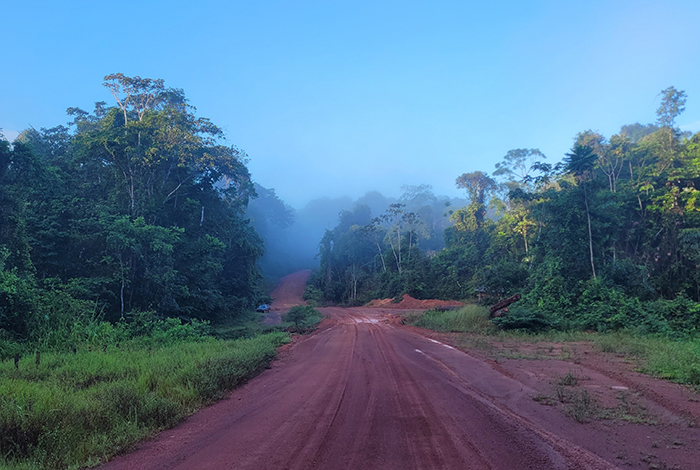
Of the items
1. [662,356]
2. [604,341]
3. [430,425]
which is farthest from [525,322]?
[430,425]

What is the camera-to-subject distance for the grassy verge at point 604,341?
23.1 feet

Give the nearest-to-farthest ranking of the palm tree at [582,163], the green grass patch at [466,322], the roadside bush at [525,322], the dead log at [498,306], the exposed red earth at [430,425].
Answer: the exposed red earth at [430,425]
the roadside bush at [525,322]
the green grass patch at [466,322]
the dead log at [498,306]
the palm tree at [582,163]

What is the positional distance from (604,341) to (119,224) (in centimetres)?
1940

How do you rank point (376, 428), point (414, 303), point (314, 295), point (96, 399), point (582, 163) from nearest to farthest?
point (376, 428) → point (96, 399) → point (582, 163) → point (414, 303) → point (314, 295)

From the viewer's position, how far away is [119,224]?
16.2 metres

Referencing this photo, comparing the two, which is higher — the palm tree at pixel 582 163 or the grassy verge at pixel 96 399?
the palm tree at pixel 582 163

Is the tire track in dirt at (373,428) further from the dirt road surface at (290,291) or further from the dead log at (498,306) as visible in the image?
the dirt road surface at (290,291)

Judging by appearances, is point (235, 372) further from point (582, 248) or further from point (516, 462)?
point (582, 248)

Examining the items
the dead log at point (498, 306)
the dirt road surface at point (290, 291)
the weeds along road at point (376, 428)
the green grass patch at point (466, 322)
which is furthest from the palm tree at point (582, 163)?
the dirt road surface at point (290, 291)

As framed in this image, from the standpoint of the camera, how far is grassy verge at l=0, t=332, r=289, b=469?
4254 millimetres

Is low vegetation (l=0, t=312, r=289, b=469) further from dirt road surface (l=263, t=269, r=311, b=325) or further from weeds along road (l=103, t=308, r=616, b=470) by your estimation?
dirt road surface (l=263, t=269, r=311, b=325)

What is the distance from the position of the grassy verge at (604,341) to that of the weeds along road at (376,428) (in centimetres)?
312

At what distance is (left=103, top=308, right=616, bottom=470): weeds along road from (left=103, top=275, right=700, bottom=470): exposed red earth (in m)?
0.02

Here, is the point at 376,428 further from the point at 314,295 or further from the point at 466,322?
the point at 314,295
